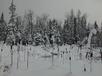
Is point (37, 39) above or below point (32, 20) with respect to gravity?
below

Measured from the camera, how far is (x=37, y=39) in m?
17.7

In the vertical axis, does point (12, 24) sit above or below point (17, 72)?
above

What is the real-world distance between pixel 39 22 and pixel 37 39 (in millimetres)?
8039

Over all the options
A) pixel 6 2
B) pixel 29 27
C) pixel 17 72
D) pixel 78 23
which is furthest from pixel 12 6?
pixel 78 23

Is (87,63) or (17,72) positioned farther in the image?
(87,63)

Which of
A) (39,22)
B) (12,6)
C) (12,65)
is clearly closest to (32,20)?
(39,22)

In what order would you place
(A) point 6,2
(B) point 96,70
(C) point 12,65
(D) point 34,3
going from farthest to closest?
(A) point 6,2, (D) point 34,3, (C) point 12,65, (B) point 96,70

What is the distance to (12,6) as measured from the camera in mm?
8359

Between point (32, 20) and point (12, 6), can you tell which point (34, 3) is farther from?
point (32, 20)

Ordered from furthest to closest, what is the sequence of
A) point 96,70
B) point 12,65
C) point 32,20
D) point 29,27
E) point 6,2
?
point 32,20 → point 29,27 → point 6,2 → point 12,65 → point 96,70

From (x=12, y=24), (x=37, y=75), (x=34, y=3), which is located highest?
(x=34, y=3)

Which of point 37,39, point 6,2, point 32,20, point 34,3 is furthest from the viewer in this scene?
point 32,20

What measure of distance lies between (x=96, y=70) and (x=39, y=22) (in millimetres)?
20502

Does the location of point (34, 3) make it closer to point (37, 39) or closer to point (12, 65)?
point (12, 65)
